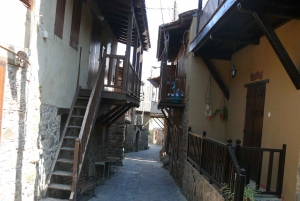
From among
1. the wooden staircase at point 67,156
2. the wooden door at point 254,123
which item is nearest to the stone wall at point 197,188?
the wooden door at point 254,123

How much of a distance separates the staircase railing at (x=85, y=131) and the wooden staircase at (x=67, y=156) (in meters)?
0.17

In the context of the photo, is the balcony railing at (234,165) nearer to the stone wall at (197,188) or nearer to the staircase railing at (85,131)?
the stone wall at (197,188)

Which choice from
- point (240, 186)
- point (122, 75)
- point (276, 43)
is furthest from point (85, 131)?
point (276, 43)

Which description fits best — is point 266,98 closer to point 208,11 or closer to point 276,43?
point 276,43

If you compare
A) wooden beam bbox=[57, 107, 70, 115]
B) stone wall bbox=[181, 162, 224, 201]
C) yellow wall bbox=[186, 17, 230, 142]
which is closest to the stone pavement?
stone wall bbox=[181, 162, 224, 201]

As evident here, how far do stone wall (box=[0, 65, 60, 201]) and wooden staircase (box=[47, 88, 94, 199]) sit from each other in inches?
12.7

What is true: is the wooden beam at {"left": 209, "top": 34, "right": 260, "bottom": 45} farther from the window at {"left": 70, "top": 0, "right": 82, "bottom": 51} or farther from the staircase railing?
the window at {"left": 70, "top": 0, "right": 82, "bottom": 51}

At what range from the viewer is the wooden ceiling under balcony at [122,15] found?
7254 millimetres

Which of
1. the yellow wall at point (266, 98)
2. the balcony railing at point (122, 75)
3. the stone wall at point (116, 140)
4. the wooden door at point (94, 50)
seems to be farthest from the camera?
the stone wall at point (116, 140)

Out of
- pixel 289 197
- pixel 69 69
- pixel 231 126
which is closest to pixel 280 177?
pixel 289 197

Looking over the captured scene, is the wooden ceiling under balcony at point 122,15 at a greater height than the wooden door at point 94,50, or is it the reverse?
the wooden ceiling under balcony at point 122,15

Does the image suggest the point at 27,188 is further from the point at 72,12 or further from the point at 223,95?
the point at 223,95

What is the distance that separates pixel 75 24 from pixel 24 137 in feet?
11.5

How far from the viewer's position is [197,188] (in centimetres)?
638
